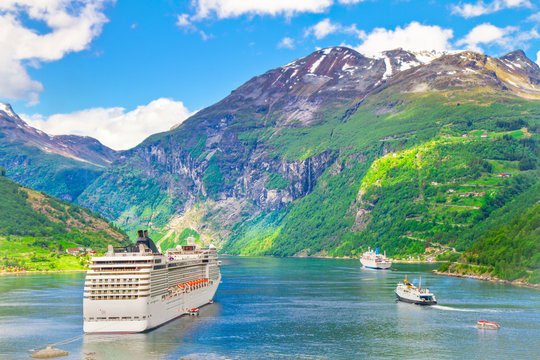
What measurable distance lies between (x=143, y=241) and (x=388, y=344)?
4836cm

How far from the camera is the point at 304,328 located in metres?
107

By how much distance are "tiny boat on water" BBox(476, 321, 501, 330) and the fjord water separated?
6.58 feet

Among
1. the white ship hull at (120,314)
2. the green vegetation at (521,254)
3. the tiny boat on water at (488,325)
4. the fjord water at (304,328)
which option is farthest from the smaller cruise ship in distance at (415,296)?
the white ship hull at (120,314)

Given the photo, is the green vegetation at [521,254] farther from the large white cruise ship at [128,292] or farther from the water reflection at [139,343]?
the large white cruise ship at [128,292]

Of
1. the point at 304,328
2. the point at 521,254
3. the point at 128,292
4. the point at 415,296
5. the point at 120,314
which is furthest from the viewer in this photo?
the point at 521,254

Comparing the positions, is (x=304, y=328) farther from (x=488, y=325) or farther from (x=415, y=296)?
(x=415, y=296)

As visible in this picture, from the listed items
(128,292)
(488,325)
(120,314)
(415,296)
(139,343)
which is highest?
(128,292)

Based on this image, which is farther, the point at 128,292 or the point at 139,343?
the point at 128,292

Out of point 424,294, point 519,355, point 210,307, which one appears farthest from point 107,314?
point 424,294

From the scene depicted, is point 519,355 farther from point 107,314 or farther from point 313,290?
point 313,290

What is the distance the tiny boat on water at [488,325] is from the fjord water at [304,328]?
201 cm

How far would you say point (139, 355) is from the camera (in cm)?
8144

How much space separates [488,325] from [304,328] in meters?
33.8

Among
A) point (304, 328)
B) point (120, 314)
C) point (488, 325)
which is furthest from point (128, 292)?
point (488, 325)
